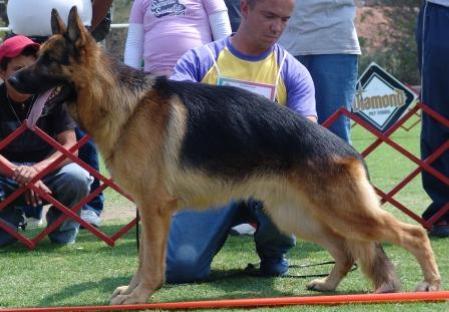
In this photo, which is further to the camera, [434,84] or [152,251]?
[434,84]

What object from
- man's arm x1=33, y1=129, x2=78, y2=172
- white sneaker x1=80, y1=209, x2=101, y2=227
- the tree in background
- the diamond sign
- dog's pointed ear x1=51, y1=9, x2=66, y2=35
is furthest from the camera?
the tree in background

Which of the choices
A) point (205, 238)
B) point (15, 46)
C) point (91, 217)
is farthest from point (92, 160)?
point (205, 238)

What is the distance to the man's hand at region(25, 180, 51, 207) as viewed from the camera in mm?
6379

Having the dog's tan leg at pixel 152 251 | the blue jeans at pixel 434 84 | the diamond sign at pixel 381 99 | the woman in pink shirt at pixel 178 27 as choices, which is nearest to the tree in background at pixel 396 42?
the diamond sign at pixel 381 99

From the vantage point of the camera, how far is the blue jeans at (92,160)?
7258 millimetres

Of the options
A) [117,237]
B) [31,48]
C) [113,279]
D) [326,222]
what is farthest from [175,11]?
[326,222]

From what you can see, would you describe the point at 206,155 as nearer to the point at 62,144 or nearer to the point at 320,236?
the point at 320,236

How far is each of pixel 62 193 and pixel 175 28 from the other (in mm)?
1503

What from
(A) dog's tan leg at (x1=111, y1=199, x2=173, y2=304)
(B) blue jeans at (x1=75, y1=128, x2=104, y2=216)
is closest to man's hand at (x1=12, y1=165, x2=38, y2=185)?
(B) blue jeans at (x1=75, y1=128, x2=104, y2=216)

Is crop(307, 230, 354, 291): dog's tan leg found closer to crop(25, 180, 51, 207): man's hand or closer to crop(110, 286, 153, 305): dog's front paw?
crop(110, 286, 153, 305): dog's front paw

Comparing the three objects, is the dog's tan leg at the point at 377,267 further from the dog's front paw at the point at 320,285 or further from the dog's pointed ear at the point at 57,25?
the dog's pointed ear at the point at 57,25

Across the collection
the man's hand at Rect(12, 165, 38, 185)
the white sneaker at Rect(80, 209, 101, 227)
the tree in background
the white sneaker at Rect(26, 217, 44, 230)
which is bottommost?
the tree in background

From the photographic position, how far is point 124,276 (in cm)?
537

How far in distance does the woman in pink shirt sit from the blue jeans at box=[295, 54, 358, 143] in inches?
28.7
